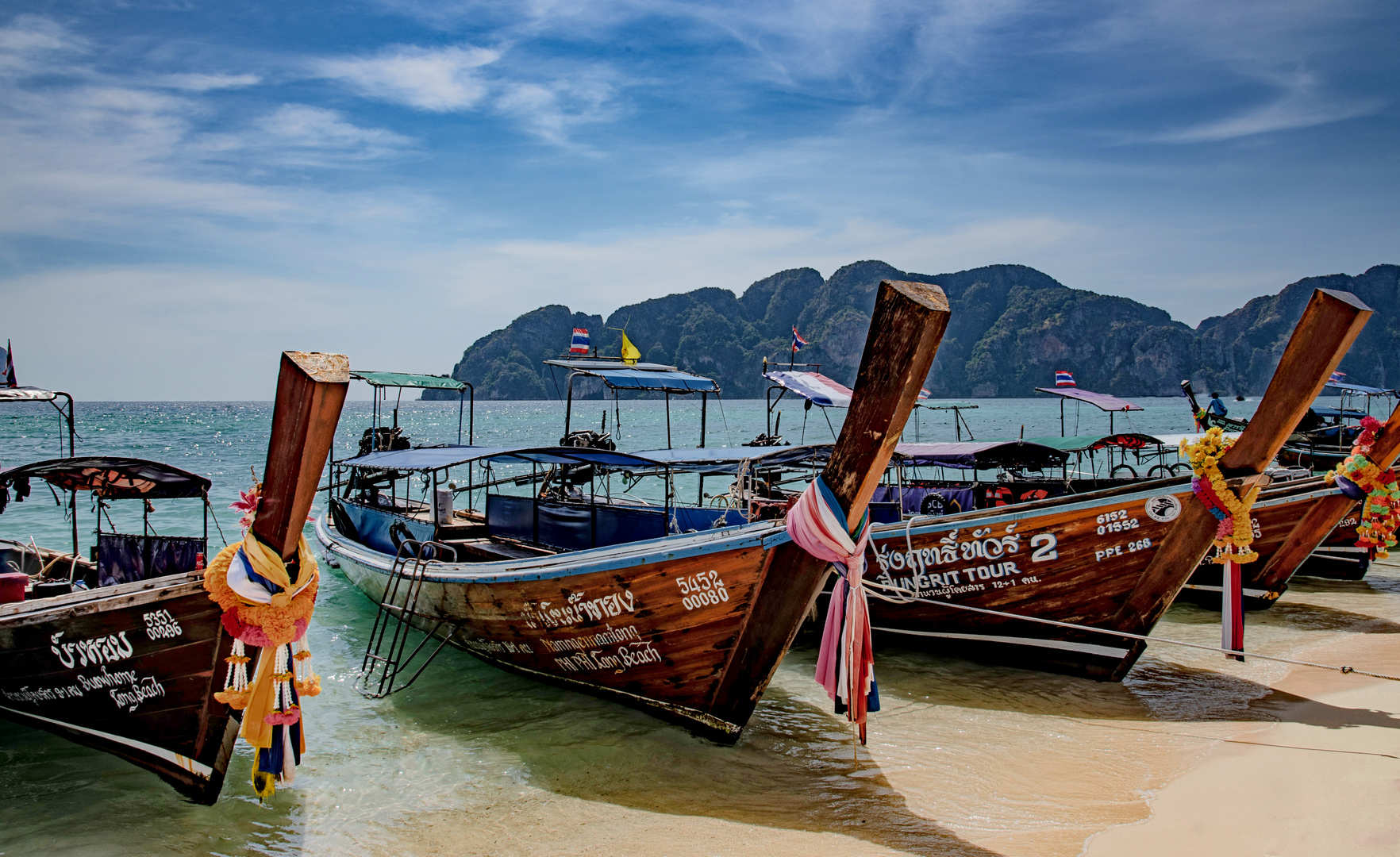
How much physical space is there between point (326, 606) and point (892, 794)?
10764 mm

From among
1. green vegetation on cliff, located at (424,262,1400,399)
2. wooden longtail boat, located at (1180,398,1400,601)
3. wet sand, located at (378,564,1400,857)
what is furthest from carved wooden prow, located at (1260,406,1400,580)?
green vegetation on cliff, located at (424,262,1400,399)

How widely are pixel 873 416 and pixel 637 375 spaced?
7.68 m

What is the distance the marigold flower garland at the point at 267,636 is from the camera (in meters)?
4.52

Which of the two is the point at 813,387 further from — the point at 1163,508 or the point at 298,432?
the point at 298,432

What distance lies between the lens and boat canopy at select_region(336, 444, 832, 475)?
9.02m

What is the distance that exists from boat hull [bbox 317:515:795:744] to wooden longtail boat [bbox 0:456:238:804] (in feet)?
8.31

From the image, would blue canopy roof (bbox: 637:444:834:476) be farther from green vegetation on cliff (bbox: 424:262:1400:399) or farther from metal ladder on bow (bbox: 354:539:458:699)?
green vegetation on cliff (bbox: 424:262:1400:399)

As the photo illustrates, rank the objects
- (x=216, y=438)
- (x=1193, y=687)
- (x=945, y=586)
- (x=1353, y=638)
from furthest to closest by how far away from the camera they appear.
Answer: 1. (x=216, y=438)
2. (x=1353, y=638)
3. (x=945, y=586)
4. (x=1193, y=687)

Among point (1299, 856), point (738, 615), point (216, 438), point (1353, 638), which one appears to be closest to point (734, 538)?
point (738, 615)

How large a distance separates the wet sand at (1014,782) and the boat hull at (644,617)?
533 millimetres

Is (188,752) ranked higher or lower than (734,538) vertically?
lower

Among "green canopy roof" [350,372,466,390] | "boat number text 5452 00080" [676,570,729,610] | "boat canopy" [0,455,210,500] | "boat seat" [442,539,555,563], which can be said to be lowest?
"boat seat" [442,539,555,563]

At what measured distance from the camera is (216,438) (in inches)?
2712

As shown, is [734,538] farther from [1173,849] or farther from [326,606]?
[326,606]
